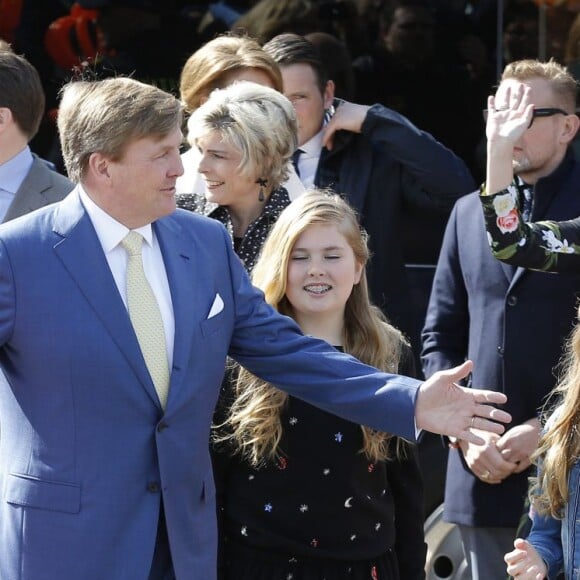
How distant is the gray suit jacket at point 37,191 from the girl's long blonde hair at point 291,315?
2.48 feet

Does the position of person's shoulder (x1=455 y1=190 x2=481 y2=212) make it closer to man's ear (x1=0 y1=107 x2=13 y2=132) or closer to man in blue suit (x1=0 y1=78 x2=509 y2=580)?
man in blue suit (x1=0 y1=78 x2=509 y2=580)

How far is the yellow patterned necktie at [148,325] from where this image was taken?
291 centimetres

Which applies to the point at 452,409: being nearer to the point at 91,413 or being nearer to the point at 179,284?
the point at 179,284

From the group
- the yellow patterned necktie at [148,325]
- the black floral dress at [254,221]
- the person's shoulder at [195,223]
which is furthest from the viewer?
the black floral dress at [254,221]

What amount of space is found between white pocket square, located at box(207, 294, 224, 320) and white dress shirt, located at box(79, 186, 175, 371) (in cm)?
10

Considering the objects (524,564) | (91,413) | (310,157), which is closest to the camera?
(91,413)

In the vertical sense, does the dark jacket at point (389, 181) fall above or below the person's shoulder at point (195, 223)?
above

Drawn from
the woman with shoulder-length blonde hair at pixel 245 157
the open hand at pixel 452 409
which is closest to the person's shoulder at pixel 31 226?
the open hand at pixel 452 409

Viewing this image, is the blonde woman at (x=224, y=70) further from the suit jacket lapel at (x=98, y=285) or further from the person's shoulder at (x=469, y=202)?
the suit jacket lapel at (x=98, y=285)

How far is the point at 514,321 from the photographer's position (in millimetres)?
4082

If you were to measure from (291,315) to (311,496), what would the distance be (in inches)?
20.6

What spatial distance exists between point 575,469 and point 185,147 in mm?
2352

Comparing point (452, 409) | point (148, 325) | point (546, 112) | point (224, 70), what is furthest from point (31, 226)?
point (546, 112)

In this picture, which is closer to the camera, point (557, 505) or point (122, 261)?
point (122, 261)
